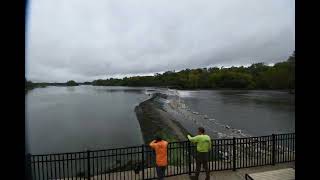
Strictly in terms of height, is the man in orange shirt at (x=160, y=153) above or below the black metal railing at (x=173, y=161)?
above

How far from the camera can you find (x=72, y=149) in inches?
941

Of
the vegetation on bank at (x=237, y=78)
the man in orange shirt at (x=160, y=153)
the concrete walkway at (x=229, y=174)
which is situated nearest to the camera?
the man in orange shirt at (x=160, y=153)

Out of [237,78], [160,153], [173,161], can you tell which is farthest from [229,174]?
[237,78]

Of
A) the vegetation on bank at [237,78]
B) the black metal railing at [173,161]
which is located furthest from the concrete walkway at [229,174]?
the vegetation on bank at [237,78]

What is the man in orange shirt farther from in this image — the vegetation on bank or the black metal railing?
the vegetation on bank

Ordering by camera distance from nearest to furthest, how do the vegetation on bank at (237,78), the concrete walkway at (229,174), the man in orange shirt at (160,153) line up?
the man in orange shirt at (160,153) → the concrete walkway at (229,174) → the vegetation on bank at (237,78)

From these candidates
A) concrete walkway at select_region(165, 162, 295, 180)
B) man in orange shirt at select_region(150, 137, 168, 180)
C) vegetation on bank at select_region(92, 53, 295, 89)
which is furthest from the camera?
vegetation on bank at select_region(92, 53, 295, 89)

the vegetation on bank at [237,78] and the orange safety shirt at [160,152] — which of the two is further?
the vegetation on bank at [237,78]

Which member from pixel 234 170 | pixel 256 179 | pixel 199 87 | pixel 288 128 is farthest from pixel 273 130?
pixel 199 87

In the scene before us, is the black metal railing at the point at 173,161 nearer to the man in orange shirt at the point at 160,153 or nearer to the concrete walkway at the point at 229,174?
the concrete walkway at the point at 229,174

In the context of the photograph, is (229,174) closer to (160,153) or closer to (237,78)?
(160,153)

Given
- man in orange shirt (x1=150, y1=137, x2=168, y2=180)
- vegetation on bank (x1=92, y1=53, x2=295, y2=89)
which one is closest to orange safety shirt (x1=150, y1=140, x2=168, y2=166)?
man in orange shirt (x1=150, y1=137, x2=168, y2=180)
